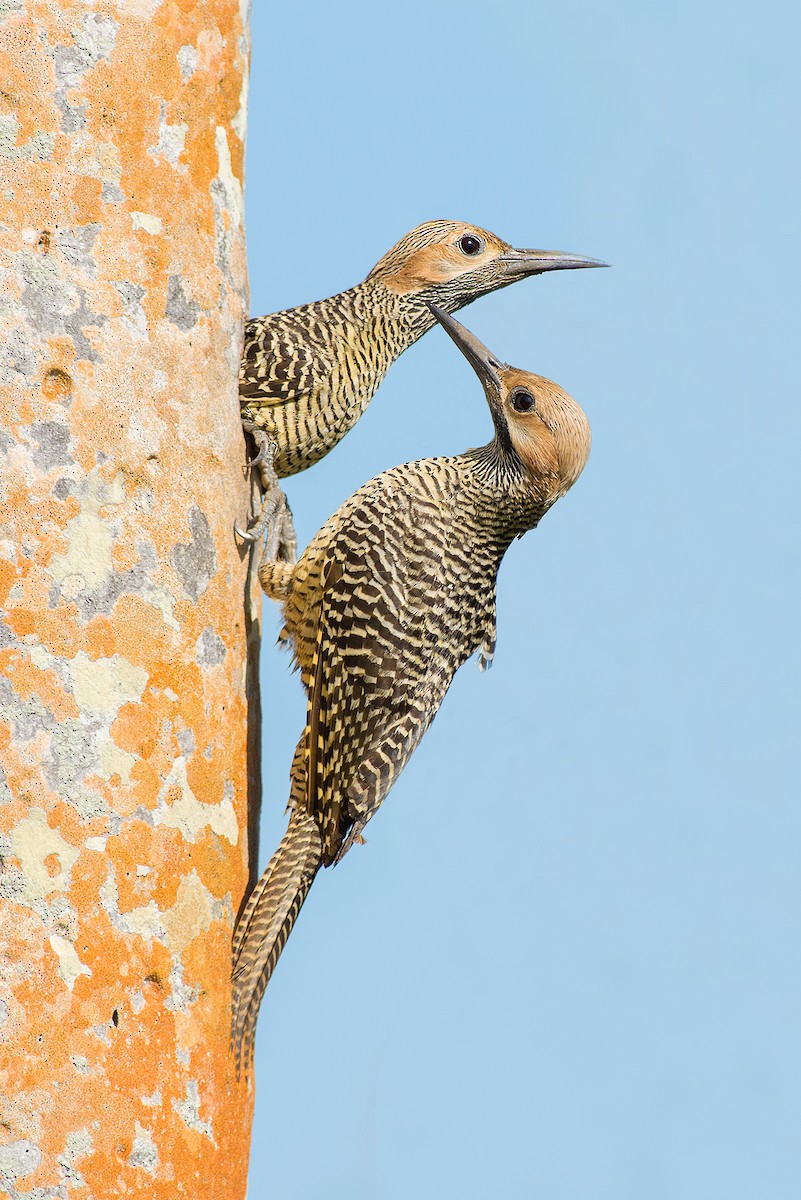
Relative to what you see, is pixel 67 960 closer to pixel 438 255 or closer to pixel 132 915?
pixel 132 915

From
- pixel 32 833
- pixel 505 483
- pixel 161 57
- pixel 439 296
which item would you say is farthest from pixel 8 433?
pixel 439 296

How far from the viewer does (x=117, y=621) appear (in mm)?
3350

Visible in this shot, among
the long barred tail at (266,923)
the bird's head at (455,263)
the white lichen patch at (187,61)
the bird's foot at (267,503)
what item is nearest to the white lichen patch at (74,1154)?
the long barred tail at (266,923)

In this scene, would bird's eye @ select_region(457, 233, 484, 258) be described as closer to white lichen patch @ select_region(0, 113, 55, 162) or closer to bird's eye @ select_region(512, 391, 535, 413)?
bird's eye @ select_region(512, 391, 535, 413)

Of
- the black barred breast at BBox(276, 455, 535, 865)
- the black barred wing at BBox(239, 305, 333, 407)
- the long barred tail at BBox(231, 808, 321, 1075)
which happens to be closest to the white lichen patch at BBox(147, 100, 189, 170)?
the black barred wing at BBox(239, 305, 333, 407)

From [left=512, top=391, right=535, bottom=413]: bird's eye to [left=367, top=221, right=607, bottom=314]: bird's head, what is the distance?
1.90 feet

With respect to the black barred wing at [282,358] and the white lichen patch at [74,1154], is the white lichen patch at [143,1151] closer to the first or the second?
the white lichen patch at [74,1154]

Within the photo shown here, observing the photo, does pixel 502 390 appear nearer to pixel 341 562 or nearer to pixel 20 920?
pixel 341 562

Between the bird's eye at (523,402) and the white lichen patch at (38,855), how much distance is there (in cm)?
254

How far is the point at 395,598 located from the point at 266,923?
123cm

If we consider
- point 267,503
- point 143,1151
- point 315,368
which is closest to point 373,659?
point 267,503

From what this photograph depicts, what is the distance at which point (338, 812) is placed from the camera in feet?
14.2

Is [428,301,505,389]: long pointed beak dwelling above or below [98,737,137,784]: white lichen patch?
above

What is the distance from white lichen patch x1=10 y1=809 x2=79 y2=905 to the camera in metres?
3.08
